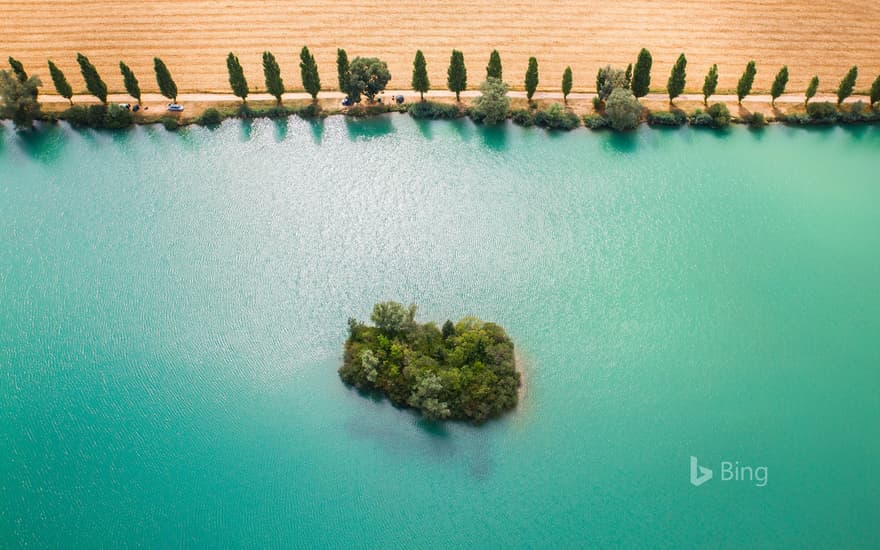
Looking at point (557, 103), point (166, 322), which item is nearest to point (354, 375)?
point (166, 322)

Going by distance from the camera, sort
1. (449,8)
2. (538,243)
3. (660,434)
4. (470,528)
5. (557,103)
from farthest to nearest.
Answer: (449,8) < (557,103) < (538,243) < (660,434) < (470,528)

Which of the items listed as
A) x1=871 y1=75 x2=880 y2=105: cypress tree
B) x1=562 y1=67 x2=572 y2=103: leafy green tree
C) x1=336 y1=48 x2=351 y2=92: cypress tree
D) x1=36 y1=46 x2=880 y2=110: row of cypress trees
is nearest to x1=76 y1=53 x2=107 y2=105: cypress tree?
x1=36 y1=46 x2=880 y2=110: row of cypress trees

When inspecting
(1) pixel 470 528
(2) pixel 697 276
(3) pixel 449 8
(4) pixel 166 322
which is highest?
(3) pixel 449 8

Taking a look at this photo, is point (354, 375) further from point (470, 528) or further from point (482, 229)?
point (482, 229)

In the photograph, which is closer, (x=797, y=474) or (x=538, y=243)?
(x=797, y=474)

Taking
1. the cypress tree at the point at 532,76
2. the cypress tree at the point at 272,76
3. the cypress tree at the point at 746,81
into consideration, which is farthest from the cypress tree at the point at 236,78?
the cypress tree at the point at 746,81

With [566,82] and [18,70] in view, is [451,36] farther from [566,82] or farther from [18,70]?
[18,70]

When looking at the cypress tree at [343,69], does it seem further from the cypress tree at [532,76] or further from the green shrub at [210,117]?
the cypress tree at [532,76]
